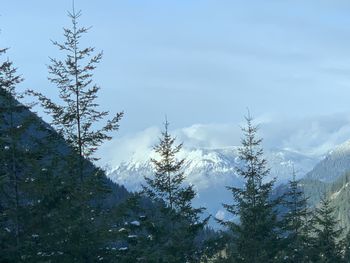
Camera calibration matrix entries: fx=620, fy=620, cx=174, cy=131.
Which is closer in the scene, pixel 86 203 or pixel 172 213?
pixel 86 203

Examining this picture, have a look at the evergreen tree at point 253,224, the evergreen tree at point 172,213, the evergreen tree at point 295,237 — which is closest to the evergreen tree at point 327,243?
the evergreen tree at point 295,237

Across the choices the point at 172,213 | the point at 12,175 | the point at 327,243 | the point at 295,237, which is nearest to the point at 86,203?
the point at 12,175

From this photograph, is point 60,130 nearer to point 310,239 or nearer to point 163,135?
point 163,135

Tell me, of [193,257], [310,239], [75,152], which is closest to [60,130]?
[75,152]

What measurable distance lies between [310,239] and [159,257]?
59.5 ft

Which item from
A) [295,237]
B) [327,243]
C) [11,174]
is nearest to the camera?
[11,174]

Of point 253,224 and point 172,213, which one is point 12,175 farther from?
point 253,224

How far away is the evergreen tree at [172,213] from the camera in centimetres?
2536

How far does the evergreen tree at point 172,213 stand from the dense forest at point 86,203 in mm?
45

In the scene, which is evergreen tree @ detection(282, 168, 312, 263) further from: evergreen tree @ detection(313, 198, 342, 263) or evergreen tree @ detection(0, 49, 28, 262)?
evergreen tree @ detection(0, 49, 28, 262)

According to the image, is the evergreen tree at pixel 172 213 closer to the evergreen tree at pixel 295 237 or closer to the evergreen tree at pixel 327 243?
the evergreen tree at pixel 295 237

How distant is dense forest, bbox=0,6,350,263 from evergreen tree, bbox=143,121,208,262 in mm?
45

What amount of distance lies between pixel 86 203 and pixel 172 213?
8.19m

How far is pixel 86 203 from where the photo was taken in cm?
1922
